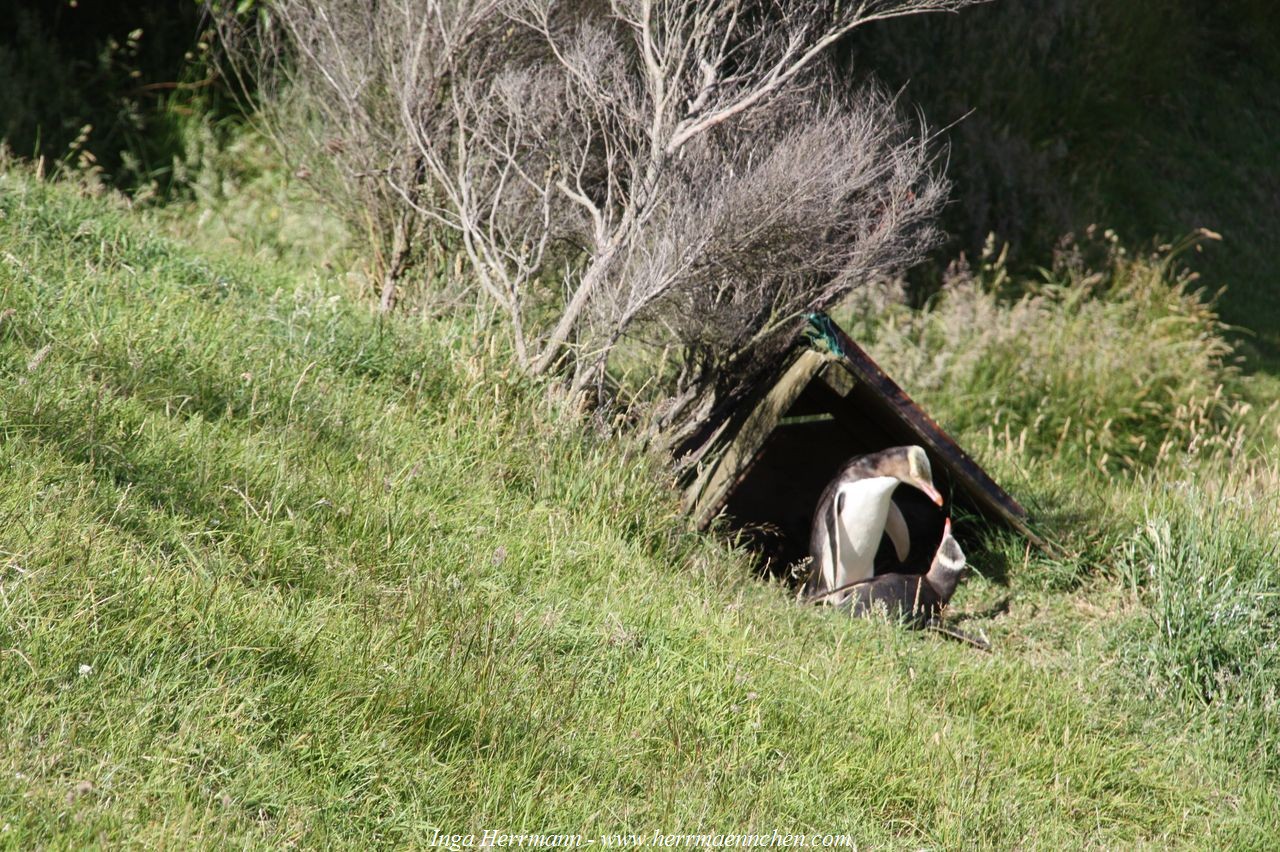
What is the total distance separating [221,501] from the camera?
3.79 m

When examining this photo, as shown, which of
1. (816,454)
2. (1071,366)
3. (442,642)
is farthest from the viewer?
(1071,366)

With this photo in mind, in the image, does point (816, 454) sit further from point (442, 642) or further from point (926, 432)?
point (442, 642)

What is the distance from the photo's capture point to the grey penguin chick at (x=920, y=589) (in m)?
5.00

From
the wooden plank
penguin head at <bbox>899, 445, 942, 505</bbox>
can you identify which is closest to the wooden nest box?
the wooden plank

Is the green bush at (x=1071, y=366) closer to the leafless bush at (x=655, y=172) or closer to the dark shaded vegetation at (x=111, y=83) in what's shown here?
the leafless bush at (x=655, y=172)

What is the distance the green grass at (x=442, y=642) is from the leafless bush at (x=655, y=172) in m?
0.67

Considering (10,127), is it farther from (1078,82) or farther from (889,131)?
(1078,82)

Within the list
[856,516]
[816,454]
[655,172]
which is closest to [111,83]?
[655,172]

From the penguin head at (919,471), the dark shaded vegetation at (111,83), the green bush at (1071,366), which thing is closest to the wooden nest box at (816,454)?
the penguin head at (919,471)

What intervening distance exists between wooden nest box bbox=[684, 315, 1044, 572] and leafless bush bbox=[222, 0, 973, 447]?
23cm

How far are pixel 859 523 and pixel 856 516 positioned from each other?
0.03 metres

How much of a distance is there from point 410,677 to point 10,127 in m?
7.09

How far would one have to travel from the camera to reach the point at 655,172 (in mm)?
5309

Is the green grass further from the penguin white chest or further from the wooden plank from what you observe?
the penguin white chest
